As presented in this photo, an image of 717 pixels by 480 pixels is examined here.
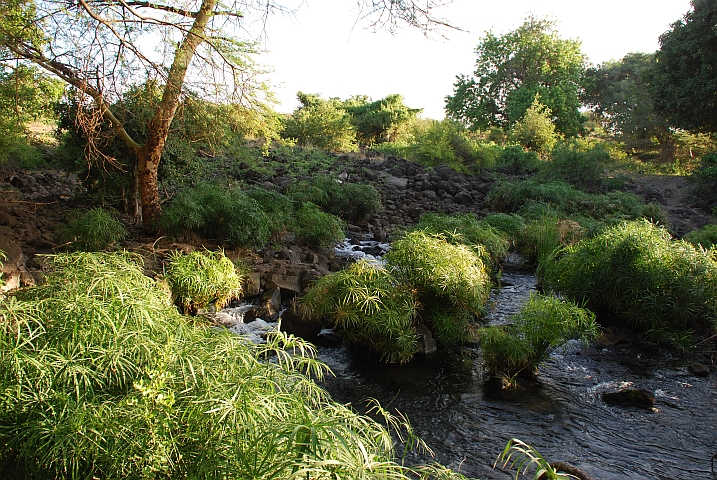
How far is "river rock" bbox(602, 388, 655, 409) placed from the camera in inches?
222

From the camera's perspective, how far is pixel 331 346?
22.9 ft

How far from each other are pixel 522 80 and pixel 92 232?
33.2 m

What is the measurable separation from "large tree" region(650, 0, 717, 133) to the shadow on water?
52.1 ft

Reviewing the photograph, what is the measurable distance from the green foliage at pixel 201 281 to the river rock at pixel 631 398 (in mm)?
5099

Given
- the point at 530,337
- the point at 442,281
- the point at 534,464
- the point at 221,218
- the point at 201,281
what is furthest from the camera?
the point at 221,218

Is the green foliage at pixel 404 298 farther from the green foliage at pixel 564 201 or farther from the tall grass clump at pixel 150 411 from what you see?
the green foliage at pixel 564 201

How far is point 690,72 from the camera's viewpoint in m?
19.5

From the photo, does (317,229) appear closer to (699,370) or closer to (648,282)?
(648,282)

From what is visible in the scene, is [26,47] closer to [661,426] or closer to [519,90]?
[661,426]

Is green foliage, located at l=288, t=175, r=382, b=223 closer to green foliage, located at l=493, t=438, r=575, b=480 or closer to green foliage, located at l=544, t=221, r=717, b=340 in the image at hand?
green foliage, located at l=544, t=221, r=717, b=340

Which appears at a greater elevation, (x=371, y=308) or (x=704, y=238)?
(x=704, y=238)

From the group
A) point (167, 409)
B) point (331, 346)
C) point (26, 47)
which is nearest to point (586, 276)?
point (331, 346)

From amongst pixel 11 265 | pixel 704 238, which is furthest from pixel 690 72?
pixel 11 265

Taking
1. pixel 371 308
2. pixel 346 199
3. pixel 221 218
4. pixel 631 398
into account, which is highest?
pixel 346 199
